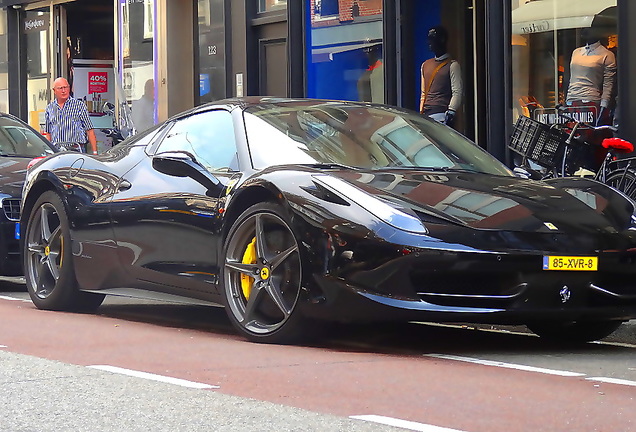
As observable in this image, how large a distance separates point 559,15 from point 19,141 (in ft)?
17.5

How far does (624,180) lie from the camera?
12.1 meters

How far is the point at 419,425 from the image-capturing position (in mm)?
5168

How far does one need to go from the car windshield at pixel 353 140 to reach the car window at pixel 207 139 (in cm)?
15

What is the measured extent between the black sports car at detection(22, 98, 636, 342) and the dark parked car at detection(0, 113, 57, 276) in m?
1.70

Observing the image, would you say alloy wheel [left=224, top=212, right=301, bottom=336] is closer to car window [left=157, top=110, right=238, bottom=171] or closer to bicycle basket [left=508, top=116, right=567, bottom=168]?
car window [left=157, top=110, right=238, bottom=171]

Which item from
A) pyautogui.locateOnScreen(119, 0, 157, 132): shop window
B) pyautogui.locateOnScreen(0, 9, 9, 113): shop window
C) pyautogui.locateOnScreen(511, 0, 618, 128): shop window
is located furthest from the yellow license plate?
pyautogui.locateOnScreen(0, 9, 9, 113): shop window

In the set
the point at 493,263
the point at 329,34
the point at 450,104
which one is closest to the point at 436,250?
the point at 493,263

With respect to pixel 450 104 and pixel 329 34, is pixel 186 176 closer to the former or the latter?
pixel 450 104

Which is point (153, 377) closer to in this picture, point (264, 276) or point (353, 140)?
point (264, 276)

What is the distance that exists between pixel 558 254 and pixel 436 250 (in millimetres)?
634

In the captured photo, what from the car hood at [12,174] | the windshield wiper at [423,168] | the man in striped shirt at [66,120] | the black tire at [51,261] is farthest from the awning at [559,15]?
the black tire at [51,261]

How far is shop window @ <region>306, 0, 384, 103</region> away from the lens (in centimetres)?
1675

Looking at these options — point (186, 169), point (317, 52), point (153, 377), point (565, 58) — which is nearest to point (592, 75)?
point (565, 58)

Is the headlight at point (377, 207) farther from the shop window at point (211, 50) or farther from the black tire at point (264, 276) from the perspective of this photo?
the shop window at point (211, 50)
